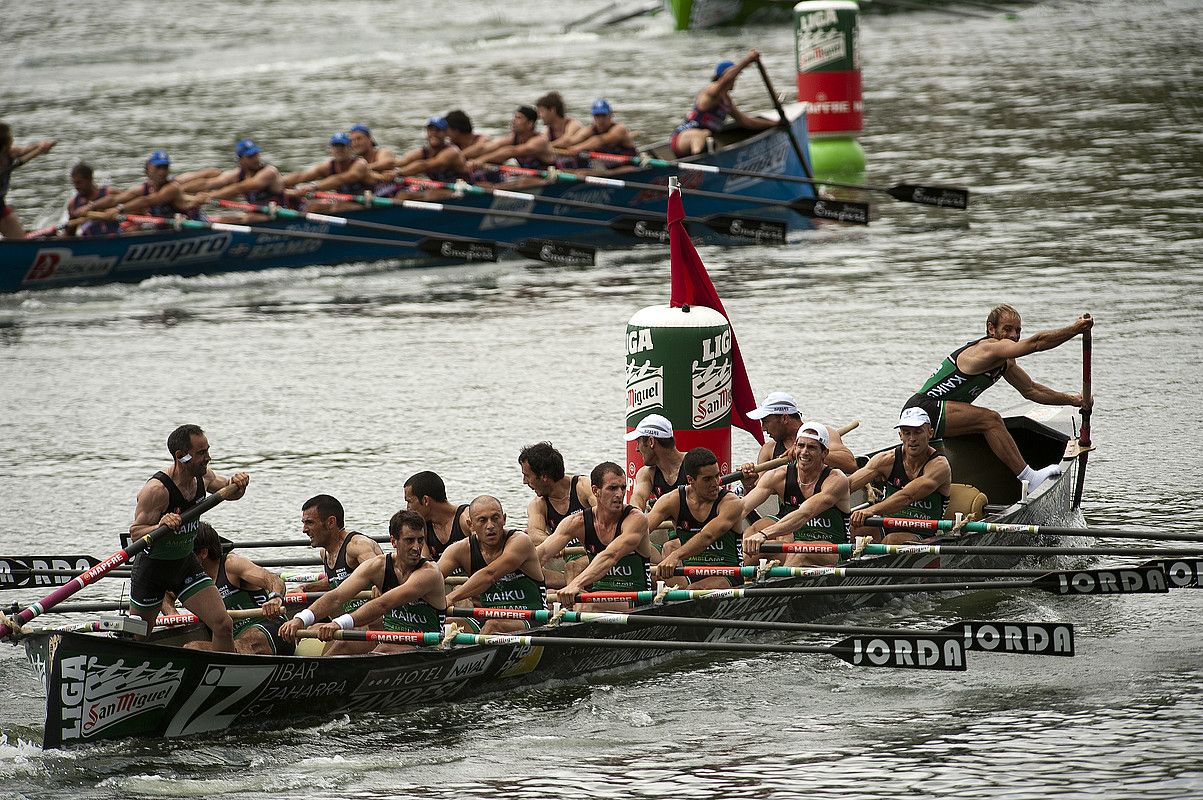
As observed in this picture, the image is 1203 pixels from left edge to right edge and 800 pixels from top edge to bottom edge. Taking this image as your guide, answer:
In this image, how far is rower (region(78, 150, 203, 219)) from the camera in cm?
2642

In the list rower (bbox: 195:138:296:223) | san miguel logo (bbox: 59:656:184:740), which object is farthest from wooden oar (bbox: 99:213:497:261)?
san miguel logo (bbox: 59:656:184:740)

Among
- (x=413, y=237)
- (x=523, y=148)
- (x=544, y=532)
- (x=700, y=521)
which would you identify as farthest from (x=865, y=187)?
(x=544, y=532)

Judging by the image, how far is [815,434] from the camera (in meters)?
13.7

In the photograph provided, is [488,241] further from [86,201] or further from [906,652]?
[906,652]

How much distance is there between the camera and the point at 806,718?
11977 mm

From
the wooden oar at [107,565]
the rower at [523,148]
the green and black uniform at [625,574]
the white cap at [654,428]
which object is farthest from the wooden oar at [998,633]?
the rower at [523,148]

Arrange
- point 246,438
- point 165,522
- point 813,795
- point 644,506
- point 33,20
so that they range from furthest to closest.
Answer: point 33,20
point 246,438
point 644,506
point 165,522
point 813,795

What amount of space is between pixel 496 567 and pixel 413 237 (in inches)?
641

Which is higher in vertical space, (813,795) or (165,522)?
(165,522)

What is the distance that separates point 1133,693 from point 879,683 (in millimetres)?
1697

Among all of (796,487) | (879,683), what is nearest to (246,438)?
(796,487)

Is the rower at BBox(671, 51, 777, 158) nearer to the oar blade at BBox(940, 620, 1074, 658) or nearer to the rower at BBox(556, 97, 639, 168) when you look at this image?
the rower at BBox(556, 97, 639, 168)

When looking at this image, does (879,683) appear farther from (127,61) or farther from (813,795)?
(127,61)

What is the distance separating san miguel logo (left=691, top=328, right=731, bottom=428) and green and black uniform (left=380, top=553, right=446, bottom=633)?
3.39 m
